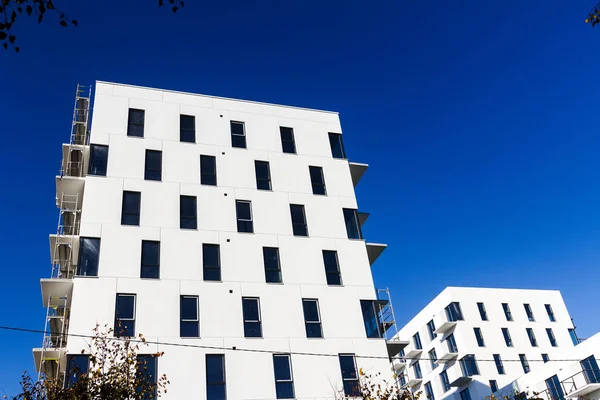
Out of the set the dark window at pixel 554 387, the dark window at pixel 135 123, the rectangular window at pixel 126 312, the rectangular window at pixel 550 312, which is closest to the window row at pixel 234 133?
the dark window at pixel 135 123

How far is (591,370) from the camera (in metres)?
36.4

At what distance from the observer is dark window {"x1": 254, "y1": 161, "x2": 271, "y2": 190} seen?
26.1 meters

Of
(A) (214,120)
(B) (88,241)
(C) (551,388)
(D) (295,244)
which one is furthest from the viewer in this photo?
(C) (551,388)

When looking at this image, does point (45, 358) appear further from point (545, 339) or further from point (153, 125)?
point (545, 339)

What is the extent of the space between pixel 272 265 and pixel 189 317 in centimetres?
437

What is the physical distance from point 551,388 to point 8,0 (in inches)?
1647

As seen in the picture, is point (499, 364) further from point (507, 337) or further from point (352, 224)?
point (352, 224)

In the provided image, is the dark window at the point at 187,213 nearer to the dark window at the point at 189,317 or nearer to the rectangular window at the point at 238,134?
the dark window at the point at 189,317

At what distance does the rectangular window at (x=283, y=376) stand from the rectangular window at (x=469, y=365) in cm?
3361

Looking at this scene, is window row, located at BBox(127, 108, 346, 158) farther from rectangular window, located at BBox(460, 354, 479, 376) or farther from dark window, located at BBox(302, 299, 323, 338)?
rectangular window, located at BBox(460, 354, 479, 376)

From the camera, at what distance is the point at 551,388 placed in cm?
3897

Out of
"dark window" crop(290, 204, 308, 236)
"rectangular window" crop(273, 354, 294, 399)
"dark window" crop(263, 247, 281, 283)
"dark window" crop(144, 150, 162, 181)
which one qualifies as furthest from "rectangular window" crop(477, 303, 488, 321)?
"dark window" crop(144, 150, 162, 181)

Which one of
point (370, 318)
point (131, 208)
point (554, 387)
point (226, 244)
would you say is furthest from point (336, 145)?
point (554, 387)

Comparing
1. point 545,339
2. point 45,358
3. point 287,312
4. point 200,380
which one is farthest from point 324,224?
point 545,339
